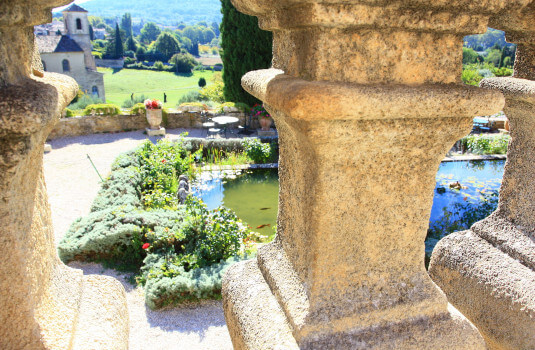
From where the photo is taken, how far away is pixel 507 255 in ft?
7.20

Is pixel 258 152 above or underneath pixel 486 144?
underneath

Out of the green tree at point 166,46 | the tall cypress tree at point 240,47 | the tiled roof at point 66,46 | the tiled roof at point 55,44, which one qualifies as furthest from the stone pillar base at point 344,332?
the green tree at point 166,46

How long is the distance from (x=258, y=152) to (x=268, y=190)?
1.68 m

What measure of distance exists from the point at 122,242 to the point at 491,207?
556 cm

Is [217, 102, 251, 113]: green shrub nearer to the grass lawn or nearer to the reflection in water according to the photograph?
the reflection in water

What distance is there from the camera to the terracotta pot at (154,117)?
11.6 metres

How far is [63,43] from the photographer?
31188 millimetres

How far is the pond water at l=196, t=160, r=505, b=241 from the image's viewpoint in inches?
287

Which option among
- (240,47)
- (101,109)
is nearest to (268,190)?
(101,109)

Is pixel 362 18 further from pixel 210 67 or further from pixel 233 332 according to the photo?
pixel 210 67

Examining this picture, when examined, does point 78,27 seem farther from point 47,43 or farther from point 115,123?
point 115,123

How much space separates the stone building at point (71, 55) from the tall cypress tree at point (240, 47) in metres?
18.9

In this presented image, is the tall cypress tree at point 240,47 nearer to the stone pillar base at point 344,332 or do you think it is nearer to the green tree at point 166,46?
the stone pillar base at point 344,332

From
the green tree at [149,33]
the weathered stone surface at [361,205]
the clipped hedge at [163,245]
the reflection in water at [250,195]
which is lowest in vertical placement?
the reflection in water at [250,195]
